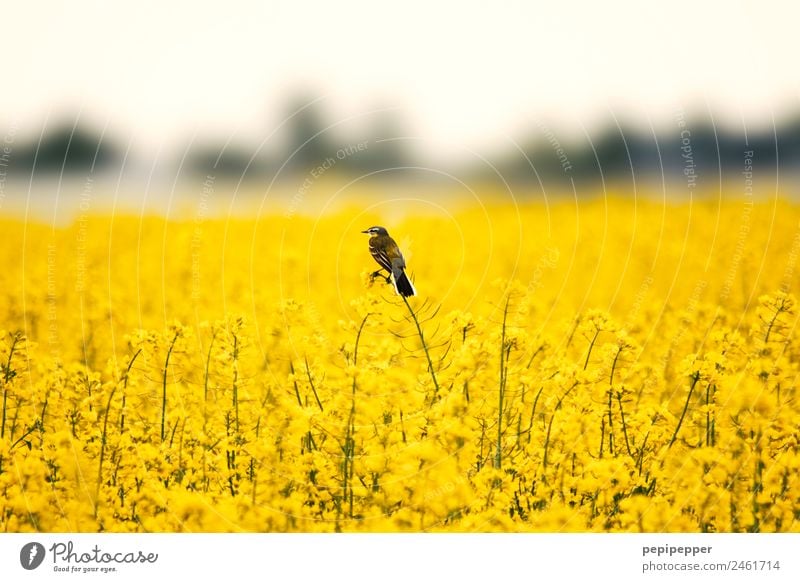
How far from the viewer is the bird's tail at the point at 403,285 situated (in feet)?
12.3

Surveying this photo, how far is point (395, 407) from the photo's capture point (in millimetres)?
3590

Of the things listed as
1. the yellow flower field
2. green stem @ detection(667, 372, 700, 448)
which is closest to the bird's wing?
the yellow flower field

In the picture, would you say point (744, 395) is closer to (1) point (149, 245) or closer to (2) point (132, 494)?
(2) point (132, 494)

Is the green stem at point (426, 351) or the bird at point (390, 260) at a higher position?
the bird at point (390, 260)

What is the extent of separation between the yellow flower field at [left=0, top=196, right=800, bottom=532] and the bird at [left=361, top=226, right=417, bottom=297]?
7 centimetres

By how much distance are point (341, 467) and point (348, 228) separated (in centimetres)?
143

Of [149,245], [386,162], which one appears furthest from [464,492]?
[149,245]

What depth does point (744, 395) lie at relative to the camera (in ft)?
12.1

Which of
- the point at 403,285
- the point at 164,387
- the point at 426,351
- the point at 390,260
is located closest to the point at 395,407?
the point at 426,351

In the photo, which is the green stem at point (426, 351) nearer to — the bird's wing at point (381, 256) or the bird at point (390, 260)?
the bird at point (390, 260)

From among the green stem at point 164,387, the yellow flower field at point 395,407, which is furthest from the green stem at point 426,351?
the green stem at point 164,387

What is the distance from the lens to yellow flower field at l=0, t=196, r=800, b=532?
3.53 m

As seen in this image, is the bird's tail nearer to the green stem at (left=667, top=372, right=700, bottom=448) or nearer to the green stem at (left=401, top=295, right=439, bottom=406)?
the green stem at (left=401, top=295, right=439, bottom=406)

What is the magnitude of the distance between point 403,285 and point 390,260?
14 cm
